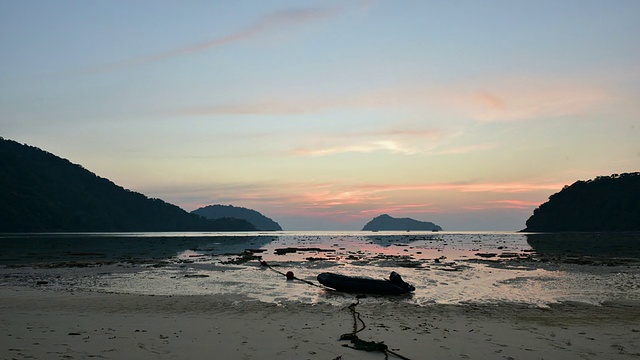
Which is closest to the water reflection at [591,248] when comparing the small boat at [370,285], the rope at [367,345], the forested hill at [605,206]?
the small boat at [370,285]

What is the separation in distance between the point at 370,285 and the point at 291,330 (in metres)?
10.7

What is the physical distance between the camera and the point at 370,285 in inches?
955

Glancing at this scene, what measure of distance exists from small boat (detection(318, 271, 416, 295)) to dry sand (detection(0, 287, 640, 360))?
2.67 m

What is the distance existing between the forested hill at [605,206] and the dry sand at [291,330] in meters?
183

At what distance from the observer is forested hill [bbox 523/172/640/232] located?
557ft

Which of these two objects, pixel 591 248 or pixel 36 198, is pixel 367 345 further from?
pixel 36 198

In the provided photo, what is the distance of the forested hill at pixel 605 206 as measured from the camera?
169875mm

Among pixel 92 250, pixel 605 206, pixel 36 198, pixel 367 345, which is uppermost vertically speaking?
pixel 36 198

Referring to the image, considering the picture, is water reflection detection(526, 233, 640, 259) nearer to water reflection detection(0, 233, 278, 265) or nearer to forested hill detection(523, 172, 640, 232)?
water reflection detection(0, 233, 278, 265)

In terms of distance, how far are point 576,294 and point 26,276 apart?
34583 millimetres

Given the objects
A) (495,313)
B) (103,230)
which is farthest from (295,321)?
(103,230)

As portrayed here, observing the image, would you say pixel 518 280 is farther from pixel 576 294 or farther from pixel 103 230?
pixel 103 230

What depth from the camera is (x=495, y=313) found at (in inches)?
706

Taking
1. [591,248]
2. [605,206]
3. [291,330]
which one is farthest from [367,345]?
[605,206]
